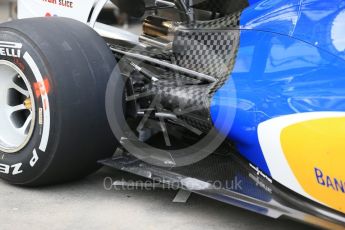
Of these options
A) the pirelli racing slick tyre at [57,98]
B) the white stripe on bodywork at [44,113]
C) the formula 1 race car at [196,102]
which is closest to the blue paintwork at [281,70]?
the formula 1 race car at [196,102]

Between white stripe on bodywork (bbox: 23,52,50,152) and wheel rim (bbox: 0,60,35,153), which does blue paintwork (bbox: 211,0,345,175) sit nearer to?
white stripe on bodywork (bbox: 23,52,50,152)

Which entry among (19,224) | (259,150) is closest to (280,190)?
(259,150)

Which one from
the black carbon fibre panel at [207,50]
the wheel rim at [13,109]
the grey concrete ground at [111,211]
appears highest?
the black carbon fibre panel at [207,50]

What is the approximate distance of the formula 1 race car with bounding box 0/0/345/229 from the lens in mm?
2986

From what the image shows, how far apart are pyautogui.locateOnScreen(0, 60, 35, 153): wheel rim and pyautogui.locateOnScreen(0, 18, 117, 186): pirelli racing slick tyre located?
0.02 metres

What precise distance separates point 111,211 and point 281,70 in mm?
1304

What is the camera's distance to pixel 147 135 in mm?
4113

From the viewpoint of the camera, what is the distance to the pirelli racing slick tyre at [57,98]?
3.59 m

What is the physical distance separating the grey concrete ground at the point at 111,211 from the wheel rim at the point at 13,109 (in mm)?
298

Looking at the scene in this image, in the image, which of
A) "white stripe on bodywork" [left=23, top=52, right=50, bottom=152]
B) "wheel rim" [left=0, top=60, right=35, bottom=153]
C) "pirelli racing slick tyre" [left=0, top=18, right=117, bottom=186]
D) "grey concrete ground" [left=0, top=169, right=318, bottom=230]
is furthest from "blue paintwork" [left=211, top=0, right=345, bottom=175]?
"wheel rim" [left=0, top=60, right=35, bottom=153]

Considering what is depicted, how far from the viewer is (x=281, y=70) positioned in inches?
126

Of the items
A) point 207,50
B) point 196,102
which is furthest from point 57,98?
point 207,50

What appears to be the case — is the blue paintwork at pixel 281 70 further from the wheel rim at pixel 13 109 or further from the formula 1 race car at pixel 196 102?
the wheel rim at pixel 13 109

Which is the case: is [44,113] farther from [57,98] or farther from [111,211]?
[111,211]
